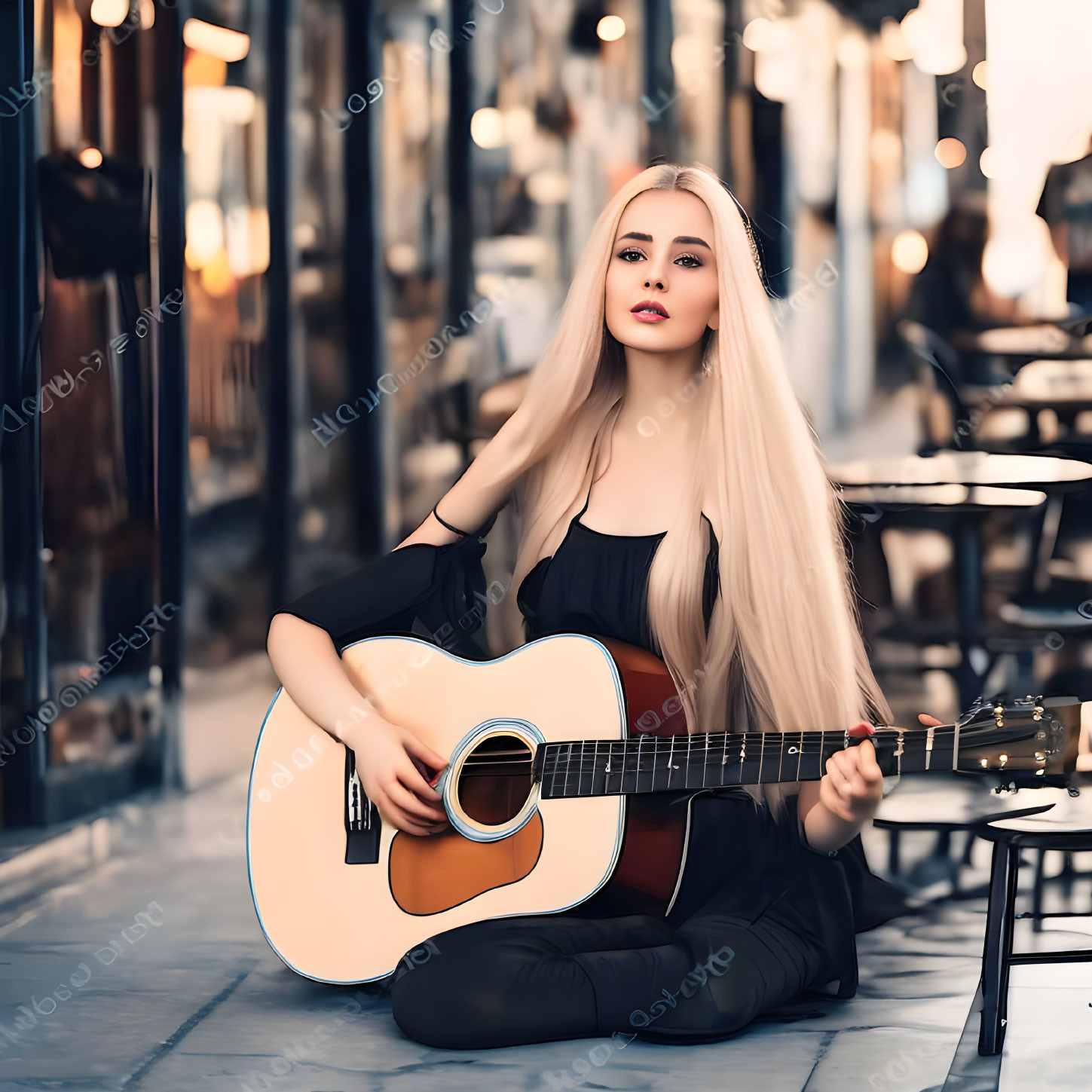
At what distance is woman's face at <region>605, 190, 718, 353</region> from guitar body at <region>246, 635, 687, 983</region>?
1.72 ft

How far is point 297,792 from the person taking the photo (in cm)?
215

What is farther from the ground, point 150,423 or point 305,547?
point 150,423

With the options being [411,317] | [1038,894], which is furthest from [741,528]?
[411,317]

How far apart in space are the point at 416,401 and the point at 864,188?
1.10 m

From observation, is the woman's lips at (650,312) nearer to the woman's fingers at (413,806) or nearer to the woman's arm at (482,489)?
the woman's arm at (482,489)

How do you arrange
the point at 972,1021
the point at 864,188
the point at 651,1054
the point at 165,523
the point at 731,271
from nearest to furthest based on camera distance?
the point at 651,1054, the point at 972,1021, the point at 731,271, the point at 864,188, the point at 165,523

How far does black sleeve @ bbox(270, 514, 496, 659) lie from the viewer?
2303 millimetres

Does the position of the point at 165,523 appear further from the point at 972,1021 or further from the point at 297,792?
the point at 972,1021

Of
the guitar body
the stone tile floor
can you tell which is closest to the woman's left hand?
the guitar body

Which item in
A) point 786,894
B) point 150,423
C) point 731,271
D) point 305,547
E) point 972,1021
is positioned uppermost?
point 731,271

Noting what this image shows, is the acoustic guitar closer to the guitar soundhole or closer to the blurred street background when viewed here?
the guitar soundhole

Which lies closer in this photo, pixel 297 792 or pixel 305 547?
pixel 297 792

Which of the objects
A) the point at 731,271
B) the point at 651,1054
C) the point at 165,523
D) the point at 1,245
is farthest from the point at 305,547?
the point at 651,1054

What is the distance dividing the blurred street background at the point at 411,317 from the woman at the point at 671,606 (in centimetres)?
75
